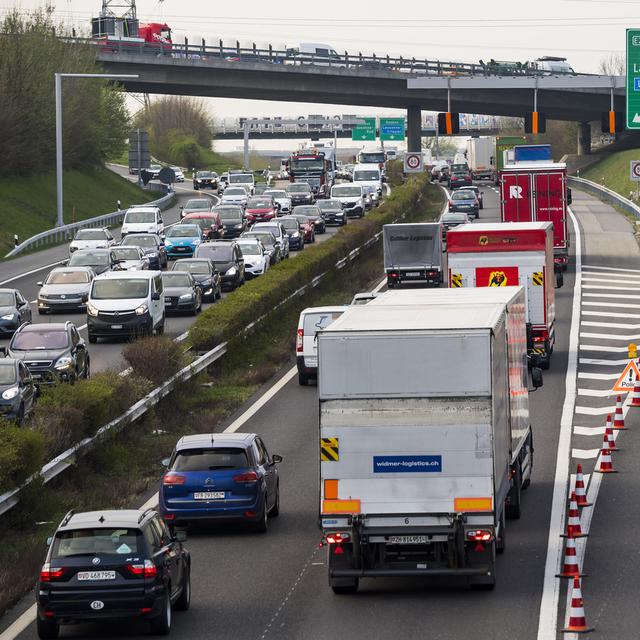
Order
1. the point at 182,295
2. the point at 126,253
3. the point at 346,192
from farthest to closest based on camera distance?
the point at 346,192 < the point at 126,253 < the point at 182,295

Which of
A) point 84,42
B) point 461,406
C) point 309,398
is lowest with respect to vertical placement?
point 309,398

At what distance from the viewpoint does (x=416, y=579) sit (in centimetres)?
1838

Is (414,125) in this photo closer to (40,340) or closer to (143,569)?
(40,340)

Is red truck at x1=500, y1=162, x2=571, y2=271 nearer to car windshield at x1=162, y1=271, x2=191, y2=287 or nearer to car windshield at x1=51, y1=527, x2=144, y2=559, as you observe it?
car windshield at x1=162, y1=271, x2=191, y2=287

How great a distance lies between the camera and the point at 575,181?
104 metres

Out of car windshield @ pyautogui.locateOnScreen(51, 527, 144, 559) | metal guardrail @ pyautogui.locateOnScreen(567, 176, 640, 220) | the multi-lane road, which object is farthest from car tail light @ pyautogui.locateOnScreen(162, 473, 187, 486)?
metal guardrail @ pyautogui.locateOnScreen(567, 176, 640, 220)

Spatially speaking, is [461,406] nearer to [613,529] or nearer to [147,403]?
[613,529]

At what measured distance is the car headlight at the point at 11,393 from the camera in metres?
27.1

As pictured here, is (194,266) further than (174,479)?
Yes

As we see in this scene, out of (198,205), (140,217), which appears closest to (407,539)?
(140,217)

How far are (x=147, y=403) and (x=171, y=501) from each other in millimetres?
7959

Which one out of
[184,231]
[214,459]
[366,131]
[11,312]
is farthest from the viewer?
[366,131]

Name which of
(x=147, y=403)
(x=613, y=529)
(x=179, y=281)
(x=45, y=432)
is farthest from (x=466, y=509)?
(x=179, y=281)

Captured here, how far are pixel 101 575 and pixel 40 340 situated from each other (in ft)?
59.3
